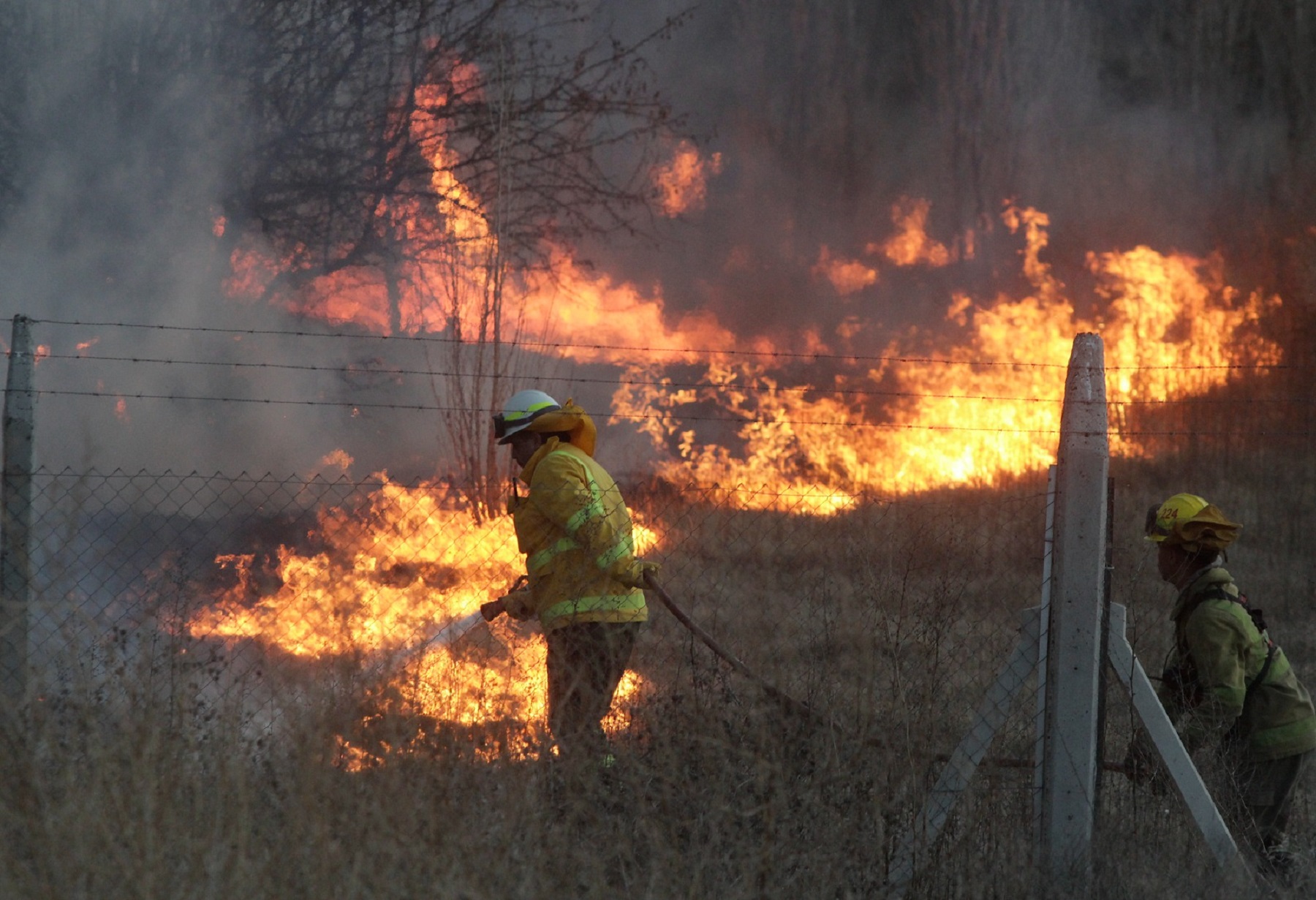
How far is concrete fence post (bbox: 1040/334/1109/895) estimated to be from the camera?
3.39 m

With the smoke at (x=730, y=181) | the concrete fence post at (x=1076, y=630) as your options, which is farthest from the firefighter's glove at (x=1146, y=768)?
the smoke at (x=730, y=181)

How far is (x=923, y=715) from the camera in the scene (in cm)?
374

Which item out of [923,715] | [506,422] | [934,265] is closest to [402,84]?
[934,265]

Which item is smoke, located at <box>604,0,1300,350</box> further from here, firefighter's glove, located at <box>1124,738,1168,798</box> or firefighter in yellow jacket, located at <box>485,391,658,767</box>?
firefighter's glove, located at <box>1124,738,1168,798</box>

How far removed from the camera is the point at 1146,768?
3.70m

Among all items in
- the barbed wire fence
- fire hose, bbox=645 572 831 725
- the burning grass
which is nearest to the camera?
the burning grass

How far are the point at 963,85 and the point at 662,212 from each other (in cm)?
438

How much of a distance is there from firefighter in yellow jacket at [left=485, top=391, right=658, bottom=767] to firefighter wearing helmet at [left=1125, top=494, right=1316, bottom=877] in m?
1.86

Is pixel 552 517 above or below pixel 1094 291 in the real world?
below

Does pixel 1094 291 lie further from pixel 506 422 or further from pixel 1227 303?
pixel 506 422

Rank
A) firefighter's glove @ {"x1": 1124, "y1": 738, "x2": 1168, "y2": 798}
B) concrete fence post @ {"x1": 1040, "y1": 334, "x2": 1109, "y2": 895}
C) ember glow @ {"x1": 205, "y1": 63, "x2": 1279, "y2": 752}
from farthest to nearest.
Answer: ember glow @ {"x1": 205, "y1": 63, "x2": 1279, "y2": 752} < firefighter's glove @ {"x1": 1124, "y1": 738, "x2": 1168, "y2": 798} < concrete fence post @ {"x1": 1040, "y1": 334, "x2": 1109, "y2": 895}

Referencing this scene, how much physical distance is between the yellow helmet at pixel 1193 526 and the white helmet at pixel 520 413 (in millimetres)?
2295

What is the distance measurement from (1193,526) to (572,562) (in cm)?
223

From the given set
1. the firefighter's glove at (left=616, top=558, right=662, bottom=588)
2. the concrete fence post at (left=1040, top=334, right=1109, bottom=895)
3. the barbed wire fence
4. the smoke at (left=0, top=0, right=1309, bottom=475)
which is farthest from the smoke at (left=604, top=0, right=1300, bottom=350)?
the concrete fence post at (left=1040, top=334, right=1109, bottom=895)
